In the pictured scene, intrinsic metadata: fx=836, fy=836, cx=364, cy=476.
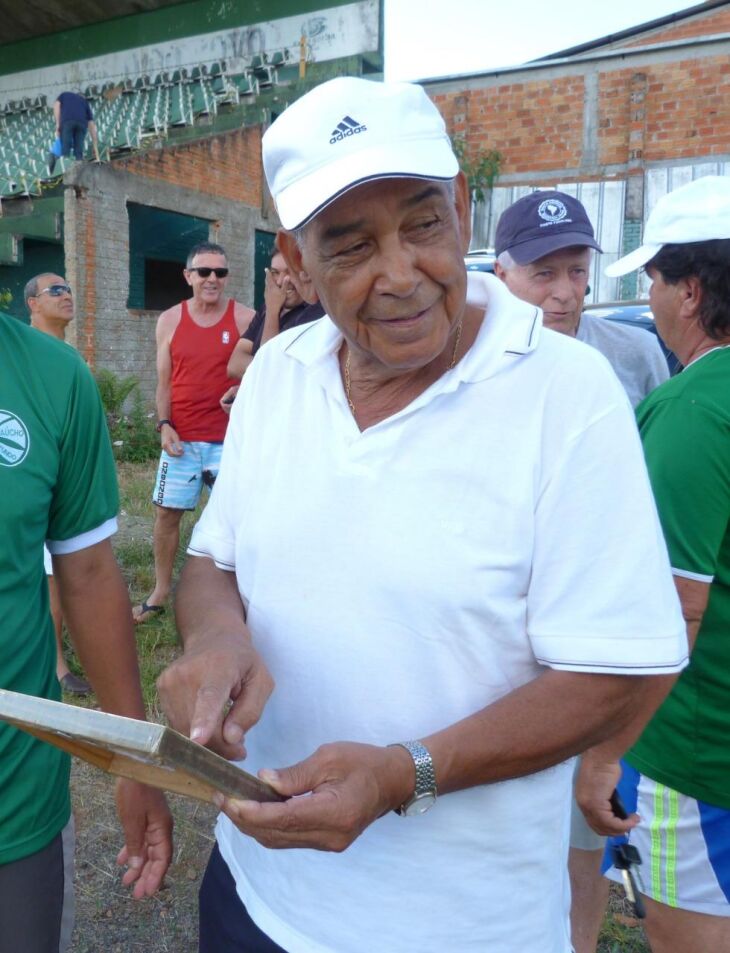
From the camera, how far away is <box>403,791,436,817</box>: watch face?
1093 millimetres

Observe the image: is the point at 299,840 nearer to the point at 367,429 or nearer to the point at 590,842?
the point at 367,429

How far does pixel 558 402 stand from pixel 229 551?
24.9 inches

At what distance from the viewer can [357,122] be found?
1.16 meters

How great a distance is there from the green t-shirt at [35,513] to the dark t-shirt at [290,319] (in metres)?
2.59

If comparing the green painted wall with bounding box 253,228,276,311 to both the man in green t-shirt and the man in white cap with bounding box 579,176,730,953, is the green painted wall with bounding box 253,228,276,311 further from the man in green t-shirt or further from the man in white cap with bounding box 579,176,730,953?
the man in green t-shirt

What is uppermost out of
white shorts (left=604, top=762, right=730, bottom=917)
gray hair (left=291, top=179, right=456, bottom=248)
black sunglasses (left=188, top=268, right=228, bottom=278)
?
black sunglasses (left=188, top=268, right=228, bottom=278)

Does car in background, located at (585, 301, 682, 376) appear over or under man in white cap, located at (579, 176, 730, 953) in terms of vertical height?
over

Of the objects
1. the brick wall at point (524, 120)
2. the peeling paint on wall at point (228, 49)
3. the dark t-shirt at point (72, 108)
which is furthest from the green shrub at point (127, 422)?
the peeling paint on wall at point (228, 49)

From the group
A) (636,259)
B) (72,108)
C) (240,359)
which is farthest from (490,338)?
(72,108)

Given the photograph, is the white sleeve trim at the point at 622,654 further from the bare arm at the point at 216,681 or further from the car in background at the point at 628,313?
the car in background at the point at 628,313

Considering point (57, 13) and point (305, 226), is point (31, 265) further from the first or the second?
point (305, 226)

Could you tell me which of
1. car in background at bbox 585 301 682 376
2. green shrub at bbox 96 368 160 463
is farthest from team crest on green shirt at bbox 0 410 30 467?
green shrub at bbox 96 368 160 463

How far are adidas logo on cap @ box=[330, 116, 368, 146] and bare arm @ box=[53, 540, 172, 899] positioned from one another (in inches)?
37.1

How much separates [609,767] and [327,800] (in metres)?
0.75
